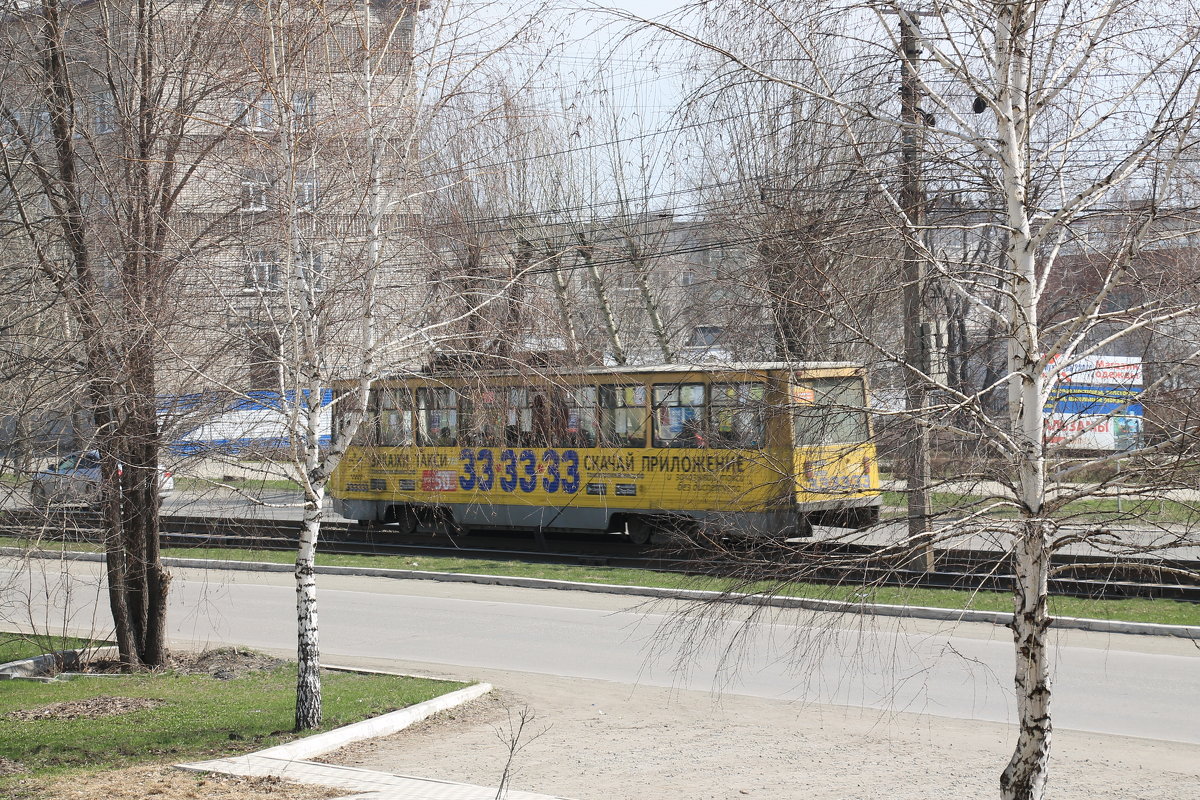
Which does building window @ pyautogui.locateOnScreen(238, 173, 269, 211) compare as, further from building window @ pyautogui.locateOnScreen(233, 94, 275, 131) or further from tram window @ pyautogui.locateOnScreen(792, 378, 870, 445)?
tram window @ pyautogui.locateOnScreen(792, 378, 870, 445)

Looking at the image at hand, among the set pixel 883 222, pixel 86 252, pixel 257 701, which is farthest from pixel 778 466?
pixel 86 252

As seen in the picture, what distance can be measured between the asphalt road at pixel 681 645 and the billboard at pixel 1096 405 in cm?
278

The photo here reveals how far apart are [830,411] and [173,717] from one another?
7.37m

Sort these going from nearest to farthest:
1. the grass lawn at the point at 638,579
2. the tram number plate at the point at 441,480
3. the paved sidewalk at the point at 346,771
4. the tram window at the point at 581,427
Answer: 1. the paved sidewalk at the point at 346,771
2. the grass lawn at the point at 638,579
3. the tram window at the point at 581,427
4. the tram number plate at the point at 441,480

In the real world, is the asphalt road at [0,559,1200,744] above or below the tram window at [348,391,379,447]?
below

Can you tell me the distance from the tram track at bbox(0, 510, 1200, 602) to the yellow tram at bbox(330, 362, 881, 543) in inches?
8.3

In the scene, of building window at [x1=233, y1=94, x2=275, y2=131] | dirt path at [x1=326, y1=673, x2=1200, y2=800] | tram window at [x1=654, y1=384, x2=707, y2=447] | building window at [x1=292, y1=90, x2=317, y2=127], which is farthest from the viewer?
tram window at [x1=654, y1=384, x2=707, y2=447]

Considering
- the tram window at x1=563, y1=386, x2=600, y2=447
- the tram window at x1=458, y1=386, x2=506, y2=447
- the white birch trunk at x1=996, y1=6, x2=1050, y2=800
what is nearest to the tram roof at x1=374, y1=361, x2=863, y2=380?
the tram window at x1=458, y1=386, x2=506, y2=447

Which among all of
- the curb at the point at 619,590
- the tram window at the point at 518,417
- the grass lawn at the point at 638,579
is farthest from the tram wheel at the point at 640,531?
the curb at the point at 619,590

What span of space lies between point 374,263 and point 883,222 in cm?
487

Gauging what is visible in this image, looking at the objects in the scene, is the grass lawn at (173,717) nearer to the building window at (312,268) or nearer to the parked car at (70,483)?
the parked car at (70,483)

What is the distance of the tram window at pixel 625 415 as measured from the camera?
773 inches

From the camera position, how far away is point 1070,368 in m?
5.32

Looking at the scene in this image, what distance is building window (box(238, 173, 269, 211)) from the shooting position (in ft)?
31.0
